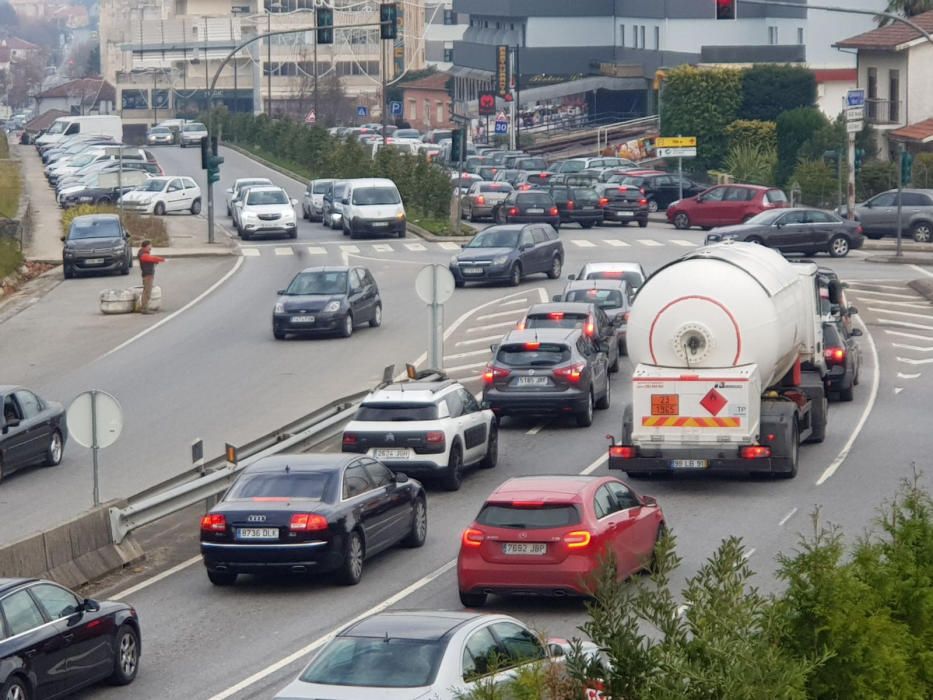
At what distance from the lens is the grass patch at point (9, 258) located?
4856 cm

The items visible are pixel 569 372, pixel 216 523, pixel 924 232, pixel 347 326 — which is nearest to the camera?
pixel 216 523

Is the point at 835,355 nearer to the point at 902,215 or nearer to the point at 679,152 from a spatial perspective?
the point at 902,215

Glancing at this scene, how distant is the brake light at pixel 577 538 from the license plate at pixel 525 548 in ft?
0.75

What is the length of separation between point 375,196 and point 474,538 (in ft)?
136

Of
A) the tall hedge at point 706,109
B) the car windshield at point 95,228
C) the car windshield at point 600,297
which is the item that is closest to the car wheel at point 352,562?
the car windshield at point 600,297

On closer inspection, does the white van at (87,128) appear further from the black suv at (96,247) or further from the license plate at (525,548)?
the license plate at (525,548)

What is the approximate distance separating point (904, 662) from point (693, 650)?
1.69 meters

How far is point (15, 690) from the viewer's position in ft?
46.1

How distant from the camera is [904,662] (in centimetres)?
1039

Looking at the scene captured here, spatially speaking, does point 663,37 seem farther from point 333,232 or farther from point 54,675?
point 54,675

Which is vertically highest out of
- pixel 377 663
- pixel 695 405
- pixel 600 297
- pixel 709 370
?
pixel 600 297

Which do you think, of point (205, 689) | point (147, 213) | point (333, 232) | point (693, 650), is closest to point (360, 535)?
point (205, 689)

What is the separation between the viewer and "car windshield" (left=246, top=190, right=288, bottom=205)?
6038cm

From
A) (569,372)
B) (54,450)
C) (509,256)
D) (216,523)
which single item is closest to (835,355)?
(569,372)
